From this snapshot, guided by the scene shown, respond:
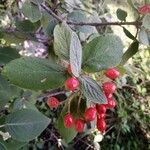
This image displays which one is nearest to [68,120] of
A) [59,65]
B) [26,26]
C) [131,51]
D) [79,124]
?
[79,124]

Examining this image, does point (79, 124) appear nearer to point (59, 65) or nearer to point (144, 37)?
point (59, 65)

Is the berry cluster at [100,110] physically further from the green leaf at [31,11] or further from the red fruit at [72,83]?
the green leaf at [31,11]

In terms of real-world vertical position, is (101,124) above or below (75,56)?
below

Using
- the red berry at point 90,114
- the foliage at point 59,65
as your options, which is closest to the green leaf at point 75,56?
the foliage at point 59,65

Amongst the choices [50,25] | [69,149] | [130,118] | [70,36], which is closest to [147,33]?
[50,25]

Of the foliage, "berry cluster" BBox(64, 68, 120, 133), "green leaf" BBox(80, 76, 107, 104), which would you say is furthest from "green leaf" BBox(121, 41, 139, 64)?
"green leaf" BBox(80, 76, 107, 104)

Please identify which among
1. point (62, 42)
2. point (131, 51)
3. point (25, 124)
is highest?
point (62, 42)

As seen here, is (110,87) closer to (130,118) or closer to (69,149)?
(69,149)
